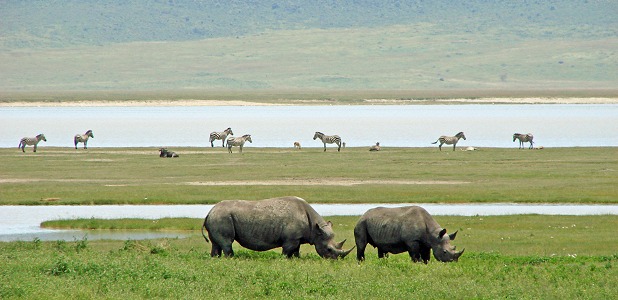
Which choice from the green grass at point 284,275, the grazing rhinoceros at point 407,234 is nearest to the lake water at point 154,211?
the green grass at point 284,275

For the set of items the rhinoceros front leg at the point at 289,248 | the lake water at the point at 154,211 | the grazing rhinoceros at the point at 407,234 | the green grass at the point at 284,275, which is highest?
the grazing rhinoceros at the point at 407,234

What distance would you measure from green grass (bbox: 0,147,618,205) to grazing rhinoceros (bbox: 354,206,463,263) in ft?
41.4

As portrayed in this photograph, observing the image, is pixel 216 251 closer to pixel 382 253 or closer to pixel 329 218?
pixel 382 253

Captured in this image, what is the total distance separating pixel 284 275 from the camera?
53.2 ft

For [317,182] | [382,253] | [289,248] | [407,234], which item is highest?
[407,234]

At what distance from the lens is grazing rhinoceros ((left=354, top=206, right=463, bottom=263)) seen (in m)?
17.6

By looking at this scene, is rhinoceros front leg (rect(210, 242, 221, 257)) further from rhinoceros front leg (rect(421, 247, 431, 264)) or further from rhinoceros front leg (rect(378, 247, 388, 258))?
rhinoceros front leg (rect(421, 247, 431, 264))

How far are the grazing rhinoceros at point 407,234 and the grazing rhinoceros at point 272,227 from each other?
0.58m

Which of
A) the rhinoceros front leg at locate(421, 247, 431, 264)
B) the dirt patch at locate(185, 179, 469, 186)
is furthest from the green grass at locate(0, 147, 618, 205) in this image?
the rhinoceros front leg at locate(421, 247, 431, 264)

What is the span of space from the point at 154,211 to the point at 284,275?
43.7 ft

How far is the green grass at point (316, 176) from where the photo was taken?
103 feet

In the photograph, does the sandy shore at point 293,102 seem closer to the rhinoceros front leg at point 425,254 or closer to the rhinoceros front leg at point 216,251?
the rhinoceros front leg at point 216,251

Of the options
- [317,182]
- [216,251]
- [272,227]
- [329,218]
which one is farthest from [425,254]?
[317,182]

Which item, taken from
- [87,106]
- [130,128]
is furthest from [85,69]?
[130,128]
